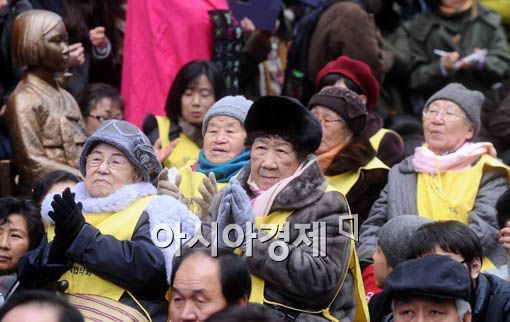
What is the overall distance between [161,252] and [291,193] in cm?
74

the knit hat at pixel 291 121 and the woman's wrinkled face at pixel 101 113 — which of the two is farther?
the woman's wrinkled face at pixel 101 113

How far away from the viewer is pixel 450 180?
790cm

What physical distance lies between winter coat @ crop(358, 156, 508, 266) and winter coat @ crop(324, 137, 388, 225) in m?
0.11

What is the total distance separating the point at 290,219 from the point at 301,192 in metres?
0.15

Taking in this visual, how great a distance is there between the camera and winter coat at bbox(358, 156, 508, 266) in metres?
7.66

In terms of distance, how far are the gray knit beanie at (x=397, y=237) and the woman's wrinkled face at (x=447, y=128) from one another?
1.07m

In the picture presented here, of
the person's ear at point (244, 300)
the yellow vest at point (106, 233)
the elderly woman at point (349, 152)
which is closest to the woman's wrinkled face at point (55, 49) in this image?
the elderly woman at point (349, 152)

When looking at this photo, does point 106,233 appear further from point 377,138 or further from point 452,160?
point 377,138

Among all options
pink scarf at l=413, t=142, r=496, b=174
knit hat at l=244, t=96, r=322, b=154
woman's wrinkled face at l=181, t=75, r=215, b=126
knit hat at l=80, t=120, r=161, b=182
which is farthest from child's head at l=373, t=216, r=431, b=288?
woman's wrinkled face at l=181, t=75, r=215, b=126

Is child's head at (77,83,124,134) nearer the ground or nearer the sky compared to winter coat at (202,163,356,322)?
nearer the sky

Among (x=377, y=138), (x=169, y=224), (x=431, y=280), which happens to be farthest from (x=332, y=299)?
(x=377, y=138)

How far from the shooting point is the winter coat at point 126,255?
615 centimetres

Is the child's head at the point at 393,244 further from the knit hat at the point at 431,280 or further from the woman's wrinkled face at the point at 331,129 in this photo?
the woman's wrinkled face at the point at 331,129

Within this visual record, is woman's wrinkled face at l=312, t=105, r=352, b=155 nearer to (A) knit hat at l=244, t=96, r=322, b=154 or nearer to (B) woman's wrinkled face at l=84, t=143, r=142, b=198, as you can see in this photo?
(A) knit hat at l=244, t=96, r=322, b=154
